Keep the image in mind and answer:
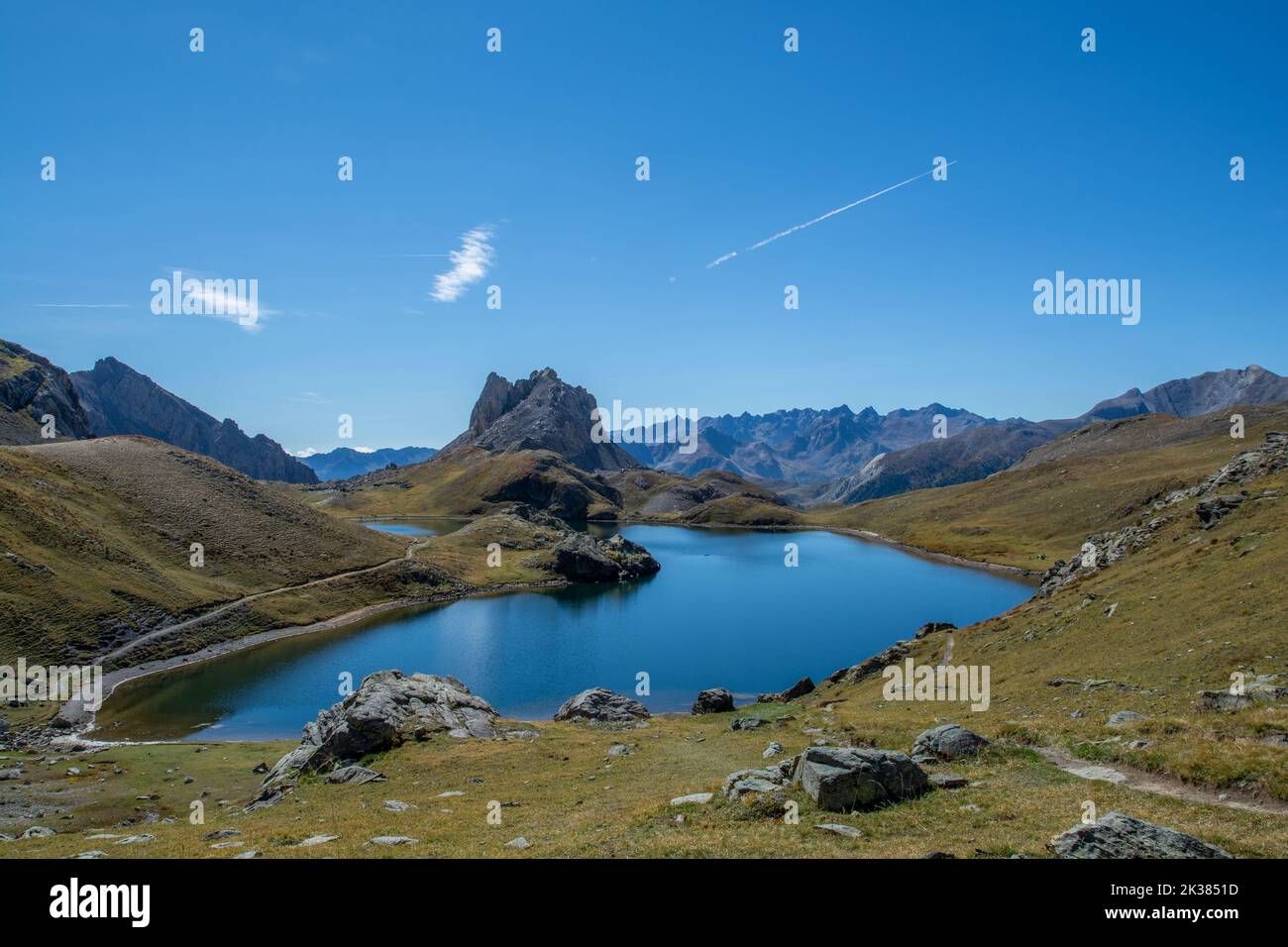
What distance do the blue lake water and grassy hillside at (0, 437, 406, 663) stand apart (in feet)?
47.3

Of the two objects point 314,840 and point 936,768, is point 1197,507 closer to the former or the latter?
point 936,768

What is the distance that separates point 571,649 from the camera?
107312 mm

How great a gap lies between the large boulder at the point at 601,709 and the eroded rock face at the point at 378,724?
764cm

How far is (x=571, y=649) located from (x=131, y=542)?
79257 mm

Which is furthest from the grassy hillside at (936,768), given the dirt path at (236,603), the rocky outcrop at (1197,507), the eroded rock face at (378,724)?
the dirt path at (236,603)

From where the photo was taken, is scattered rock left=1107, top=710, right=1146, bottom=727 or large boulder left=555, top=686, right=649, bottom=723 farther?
large boulder left=555, top=686, right=649, bottom=723

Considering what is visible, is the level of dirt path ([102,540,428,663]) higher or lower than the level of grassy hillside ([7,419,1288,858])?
lower

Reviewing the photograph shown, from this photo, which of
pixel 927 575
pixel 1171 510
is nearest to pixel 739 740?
pixel 1171 510

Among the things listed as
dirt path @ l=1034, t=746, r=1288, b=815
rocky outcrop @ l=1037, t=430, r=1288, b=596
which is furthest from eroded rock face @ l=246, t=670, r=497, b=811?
rocky outcrop @ l=1037, t=430, r=1288, b=596

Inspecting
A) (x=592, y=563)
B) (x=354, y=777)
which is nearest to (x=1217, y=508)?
(x=354, y=777)

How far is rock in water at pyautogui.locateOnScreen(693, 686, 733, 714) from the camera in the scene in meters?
61.2

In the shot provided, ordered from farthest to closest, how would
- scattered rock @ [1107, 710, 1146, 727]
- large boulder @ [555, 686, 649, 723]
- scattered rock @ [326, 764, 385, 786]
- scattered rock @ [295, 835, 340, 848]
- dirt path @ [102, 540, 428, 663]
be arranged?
dirt path @ [102, 540, 428, 663]
large boulder @ [555, 686, 649, 723]
scattered rock @ [326, 764, 385, 786]
scattered rock @ [1107, 710, 1146, 727]
scattered rock @ [295, 835, 340, 848]

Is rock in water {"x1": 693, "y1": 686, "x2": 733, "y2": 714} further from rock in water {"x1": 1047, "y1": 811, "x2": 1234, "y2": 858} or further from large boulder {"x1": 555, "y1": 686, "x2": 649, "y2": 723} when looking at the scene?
rock in water {"x1": 1047, "y1": 811, "x2": 1234, "y2": 858}

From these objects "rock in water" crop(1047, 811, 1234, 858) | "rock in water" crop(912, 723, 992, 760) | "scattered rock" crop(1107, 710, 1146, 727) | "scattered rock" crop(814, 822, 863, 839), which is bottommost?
"rock in water" crop(912, 723, 992, 760)
